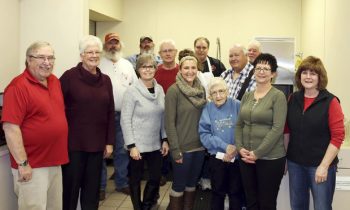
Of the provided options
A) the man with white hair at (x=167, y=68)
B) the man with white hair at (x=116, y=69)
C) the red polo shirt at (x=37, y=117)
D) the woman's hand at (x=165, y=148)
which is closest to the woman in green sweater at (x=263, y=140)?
the woman's hand at (x=165, y=148)

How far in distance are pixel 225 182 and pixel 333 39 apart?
2.01 m

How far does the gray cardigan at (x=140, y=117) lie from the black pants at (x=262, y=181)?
0.72 m

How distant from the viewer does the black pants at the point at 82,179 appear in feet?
8.13

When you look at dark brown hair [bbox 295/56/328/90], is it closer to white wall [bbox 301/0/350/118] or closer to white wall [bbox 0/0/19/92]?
white wall [bbox 301/0/350/118]

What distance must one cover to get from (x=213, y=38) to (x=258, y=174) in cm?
355

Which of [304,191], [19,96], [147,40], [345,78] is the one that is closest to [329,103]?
[304,191]

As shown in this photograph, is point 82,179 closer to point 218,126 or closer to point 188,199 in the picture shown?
point 188,199

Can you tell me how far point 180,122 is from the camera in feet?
8.92

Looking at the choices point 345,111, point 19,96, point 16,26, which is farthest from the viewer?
point 345,111

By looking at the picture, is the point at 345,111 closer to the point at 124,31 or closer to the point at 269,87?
the point at 269,87

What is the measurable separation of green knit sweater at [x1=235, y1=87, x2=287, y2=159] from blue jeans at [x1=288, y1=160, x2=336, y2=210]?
0.48ft

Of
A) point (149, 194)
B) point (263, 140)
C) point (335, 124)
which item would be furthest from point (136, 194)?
point (335, 124)

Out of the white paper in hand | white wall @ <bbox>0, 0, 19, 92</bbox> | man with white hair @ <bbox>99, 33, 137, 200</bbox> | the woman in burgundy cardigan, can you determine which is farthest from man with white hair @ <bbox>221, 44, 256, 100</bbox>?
white wall @ <bbox>0, 0, 19, 92</bbox>

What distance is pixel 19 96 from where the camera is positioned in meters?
2.02
